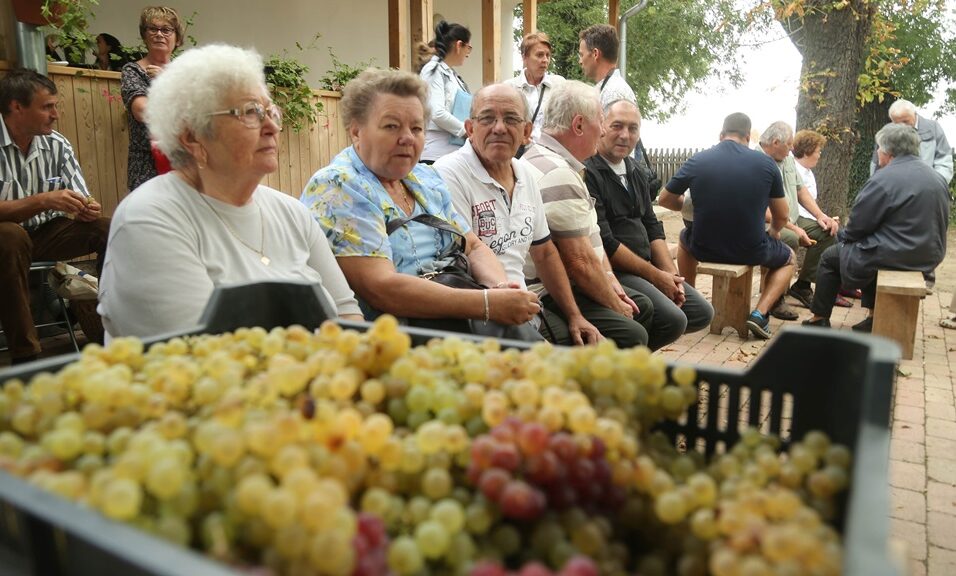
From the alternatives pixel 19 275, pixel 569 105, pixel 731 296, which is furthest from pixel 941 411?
pixel 19 275

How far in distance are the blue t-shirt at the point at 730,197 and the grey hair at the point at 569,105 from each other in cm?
207

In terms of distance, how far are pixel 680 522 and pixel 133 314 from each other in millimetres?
1412

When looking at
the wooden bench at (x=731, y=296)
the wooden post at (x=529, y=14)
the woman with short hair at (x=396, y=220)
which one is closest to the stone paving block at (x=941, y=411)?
the wooden bench at (x=731, y=296)

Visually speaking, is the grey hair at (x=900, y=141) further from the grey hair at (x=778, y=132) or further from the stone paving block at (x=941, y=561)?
the stone paving block at (x=941, y=561)

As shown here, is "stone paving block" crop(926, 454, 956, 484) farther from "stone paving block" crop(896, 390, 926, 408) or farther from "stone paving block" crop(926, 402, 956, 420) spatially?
"stone paving block" crop(896, 390, 926, 408)

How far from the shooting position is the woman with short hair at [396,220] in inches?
93.3

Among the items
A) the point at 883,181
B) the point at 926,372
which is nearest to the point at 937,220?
the point at 883,181

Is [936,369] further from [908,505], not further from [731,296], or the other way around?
[908,505]

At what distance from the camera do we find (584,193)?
3480mm

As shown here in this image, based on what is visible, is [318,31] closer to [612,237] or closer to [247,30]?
[247,30]

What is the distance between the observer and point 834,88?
9.07 m

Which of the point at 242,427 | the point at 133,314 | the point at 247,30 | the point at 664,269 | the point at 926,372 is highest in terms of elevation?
the point at 247,30

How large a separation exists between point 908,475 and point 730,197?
264 cm

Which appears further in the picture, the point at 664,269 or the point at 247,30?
the point at 247,30
